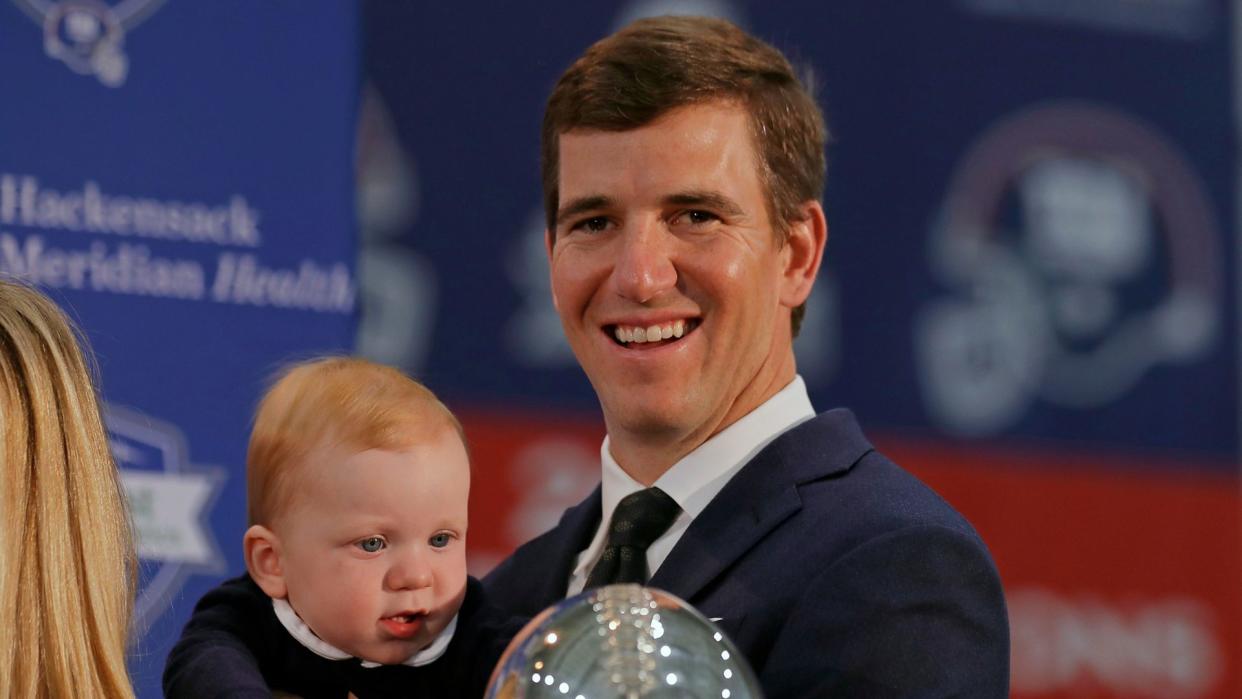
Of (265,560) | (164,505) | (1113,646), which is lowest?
(1113,646)

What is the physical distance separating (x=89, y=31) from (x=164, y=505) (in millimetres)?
775

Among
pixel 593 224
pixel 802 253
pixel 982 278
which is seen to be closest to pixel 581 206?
pixel 593 224

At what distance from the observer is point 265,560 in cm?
244

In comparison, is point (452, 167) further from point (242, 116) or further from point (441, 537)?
point (441, 537)

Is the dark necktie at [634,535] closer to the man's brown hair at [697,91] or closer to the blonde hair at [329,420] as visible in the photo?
the blonde hair at [329,420]

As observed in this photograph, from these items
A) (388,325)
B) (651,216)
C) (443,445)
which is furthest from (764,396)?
(388,325)

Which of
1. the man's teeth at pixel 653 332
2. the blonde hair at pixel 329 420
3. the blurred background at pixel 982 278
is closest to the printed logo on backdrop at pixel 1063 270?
the blurred background at pixel 982 278

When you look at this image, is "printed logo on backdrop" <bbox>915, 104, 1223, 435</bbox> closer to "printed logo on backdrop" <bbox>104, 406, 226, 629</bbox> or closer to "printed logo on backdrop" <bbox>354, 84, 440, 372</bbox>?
"printed logo on backdrop" <bbox>354, 84, 440, 372</bbox>

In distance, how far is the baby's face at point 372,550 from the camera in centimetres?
234

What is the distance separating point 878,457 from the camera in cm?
268

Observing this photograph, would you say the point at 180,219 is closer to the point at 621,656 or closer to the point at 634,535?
the point at 634,535

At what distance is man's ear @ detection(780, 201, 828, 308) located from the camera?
9.55ft

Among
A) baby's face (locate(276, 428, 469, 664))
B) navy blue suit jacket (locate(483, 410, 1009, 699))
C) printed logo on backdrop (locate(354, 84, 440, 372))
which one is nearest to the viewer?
navy blue suit jacket (locate(483, 410, 1009, 699))

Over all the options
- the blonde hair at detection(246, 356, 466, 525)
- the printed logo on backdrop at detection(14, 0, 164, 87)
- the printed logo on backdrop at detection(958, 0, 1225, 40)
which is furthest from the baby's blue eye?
the printed logo on backdrop at detection(958, 0, 1225, 40)
